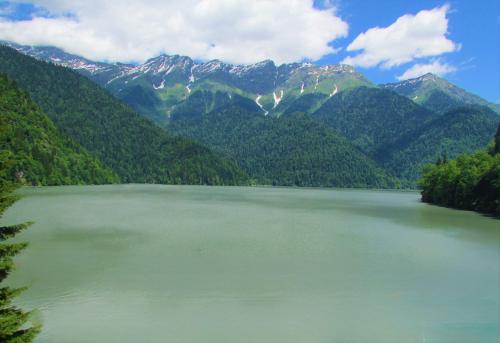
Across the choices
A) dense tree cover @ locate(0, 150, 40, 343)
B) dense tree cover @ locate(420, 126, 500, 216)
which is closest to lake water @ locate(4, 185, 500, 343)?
dense tree cover @ locate(0, 150, 40, 343)

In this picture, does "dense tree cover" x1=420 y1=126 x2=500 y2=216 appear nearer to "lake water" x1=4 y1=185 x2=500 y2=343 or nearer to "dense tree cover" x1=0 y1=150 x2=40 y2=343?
"lake water" x1=4 y1=185 x2=500 y2=343

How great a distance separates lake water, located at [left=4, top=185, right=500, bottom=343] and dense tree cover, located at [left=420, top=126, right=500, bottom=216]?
35.1 meters

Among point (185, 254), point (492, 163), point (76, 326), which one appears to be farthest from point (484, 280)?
A: point (492, 163)

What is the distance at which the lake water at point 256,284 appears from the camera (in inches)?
963

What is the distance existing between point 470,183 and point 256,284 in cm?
8847

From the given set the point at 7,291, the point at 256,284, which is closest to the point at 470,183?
the point at 256,284

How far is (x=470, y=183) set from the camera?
348ft

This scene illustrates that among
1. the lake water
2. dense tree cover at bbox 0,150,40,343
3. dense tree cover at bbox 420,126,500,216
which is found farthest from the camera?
dense tree cover at bbox 420,126,500,216

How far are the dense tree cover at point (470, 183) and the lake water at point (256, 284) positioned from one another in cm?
3514

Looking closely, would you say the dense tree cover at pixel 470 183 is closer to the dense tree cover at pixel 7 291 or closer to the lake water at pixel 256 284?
the lake water at pixel 256 284

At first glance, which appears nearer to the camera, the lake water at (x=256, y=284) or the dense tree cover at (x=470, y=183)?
the lake water at (x=256, y=284)

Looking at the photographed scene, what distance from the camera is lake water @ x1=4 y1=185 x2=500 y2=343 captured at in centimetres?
2445

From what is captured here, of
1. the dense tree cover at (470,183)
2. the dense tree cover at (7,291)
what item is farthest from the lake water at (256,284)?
the dense tree cover at (470,183)

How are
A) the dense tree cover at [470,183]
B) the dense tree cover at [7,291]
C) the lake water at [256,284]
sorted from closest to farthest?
the dense tree cover at [7,291] → the lake water at [256,284] → the dense tree cover at [470,183]
